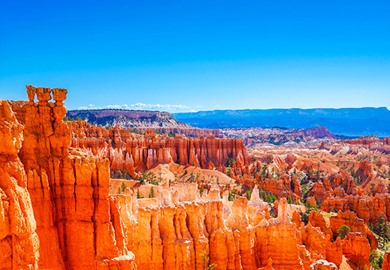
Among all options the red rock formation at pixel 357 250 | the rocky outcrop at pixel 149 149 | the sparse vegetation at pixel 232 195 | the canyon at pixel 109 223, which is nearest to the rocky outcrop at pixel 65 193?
the canyon at pixel 109 223

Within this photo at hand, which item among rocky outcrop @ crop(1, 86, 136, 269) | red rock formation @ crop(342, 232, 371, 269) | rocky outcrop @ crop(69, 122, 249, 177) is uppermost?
rocky outcrop @ crop(1, 86, 136, 269)

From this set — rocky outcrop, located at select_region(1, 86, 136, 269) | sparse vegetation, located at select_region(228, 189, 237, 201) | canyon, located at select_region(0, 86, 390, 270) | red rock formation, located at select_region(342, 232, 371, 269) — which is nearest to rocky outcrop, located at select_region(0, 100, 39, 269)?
canyon, located at select_region(0, 86, 390, 270)

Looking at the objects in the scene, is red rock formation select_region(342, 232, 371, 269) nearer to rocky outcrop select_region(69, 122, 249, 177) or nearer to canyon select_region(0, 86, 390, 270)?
canyon select_region(0, 86, 390, 270)

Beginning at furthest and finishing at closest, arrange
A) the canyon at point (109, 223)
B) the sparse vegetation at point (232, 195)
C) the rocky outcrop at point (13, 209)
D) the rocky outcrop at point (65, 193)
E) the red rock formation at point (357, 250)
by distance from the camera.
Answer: the sparse vegetation at point (232, 195), the red rock formation at point (357, 250), the rocky outcrop at point (65, 193), the canyon at point (109, 223), the rocky outcrop at point (13, 209)

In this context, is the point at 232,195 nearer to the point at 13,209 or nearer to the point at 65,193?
the point at 65,193

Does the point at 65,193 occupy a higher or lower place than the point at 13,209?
lower

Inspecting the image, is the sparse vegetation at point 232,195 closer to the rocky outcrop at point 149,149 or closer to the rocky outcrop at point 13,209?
the rocky outcrop at point 149,149

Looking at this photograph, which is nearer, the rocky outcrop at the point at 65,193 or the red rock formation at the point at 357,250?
the rocky outcrop at the point at 65,193

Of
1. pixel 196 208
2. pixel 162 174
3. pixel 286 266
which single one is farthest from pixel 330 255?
pixel 162 174

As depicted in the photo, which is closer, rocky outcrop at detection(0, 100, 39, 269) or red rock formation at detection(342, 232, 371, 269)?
rocky outcrop at detection(0, 100, 39, 269)

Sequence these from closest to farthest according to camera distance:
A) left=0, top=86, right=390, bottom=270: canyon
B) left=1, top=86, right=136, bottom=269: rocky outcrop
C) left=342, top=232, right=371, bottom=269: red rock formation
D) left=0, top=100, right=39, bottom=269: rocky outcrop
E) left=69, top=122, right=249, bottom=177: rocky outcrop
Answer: left=0, top=100, right=39, bottom=269: rocky outcrop
left=0, top=86, right=390, bottom=270: canyon
left=1, top=86, right=136, bottom=269: rocky outcrop
left=342, top=232, right=371, bottom=269: red rock formation
left=69, top=122, right=249, bottom=177: rocky outcrop

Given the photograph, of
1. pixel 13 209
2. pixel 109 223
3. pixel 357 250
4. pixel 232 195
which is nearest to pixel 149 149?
pixel 232 195

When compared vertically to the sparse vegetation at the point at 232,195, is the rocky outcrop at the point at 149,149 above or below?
above

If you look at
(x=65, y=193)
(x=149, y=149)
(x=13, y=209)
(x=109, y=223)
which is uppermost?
(x=13, y=209)
